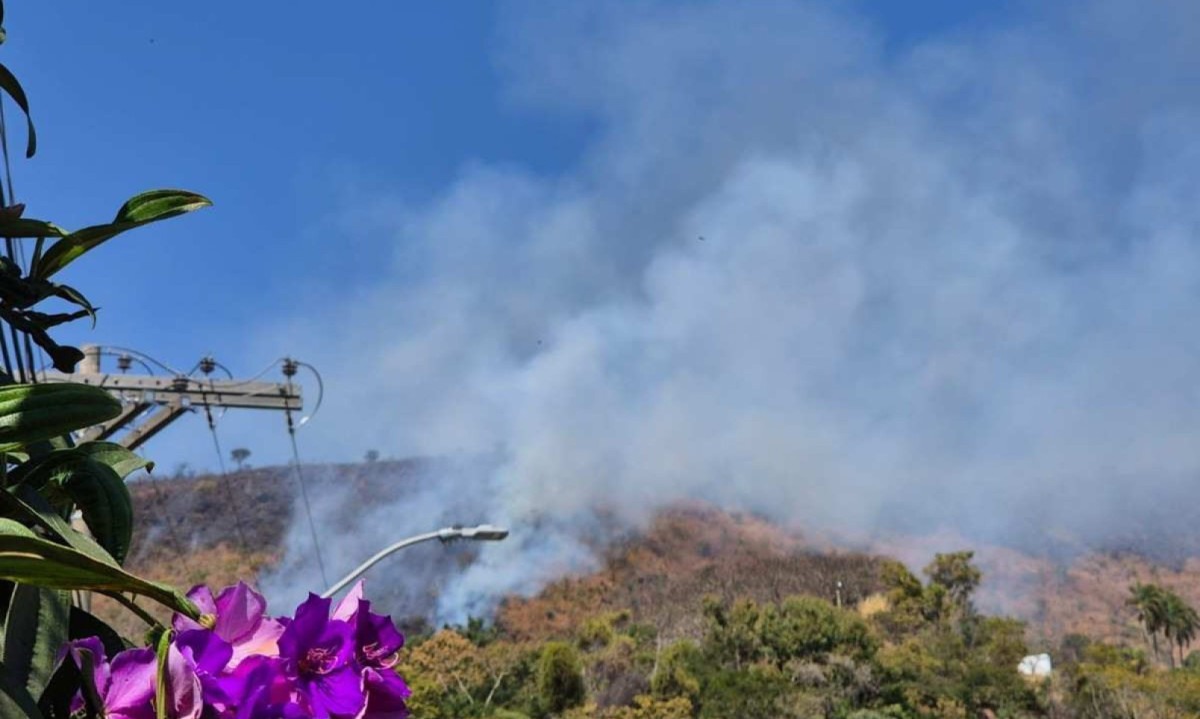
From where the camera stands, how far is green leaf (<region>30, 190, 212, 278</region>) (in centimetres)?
100

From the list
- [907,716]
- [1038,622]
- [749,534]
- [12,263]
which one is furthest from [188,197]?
[749,534]

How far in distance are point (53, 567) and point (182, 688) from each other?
0.11 metres

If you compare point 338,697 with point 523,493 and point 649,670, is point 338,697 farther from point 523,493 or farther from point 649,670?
point 523,493

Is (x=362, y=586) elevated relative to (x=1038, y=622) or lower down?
lower down

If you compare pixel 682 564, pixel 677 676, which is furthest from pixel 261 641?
pixel 682 564

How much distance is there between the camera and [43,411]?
779mm

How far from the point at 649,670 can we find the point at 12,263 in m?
26.9

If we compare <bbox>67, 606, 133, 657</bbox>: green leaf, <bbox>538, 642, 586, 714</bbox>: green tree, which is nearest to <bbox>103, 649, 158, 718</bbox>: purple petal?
<bbox>67, 606, 133, 657</bbox>: green leaf

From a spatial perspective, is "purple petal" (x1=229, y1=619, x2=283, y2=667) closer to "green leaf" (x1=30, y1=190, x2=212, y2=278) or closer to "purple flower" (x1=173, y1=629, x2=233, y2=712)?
"purple flower" (x1=173, y1=629, x2=233, y2=712)

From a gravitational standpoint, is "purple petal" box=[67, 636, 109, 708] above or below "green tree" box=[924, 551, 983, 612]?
below

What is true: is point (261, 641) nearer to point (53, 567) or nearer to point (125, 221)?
point (53, 567)

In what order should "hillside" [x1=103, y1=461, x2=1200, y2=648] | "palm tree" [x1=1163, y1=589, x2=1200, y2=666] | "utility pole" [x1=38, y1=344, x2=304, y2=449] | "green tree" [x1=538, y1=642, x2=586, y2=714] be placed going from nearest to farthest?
"utility pole" [x1=38, y1=344, x2=304, y2=449] → "green tree" [x1=538, y1=642, x2=586, y2=714] → "palm tree" [x1=1163, y1=589, x2=1200, y2=666] → "hillside" [x1=103, y1=461, x2=1200, y2=648]

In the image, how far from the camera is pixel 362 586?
2.72 ft

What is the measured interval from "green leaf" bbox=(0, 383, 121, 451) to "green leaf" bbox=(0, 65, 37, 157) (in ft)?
1.40
